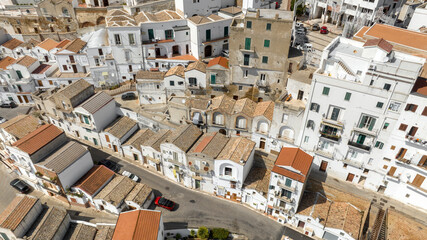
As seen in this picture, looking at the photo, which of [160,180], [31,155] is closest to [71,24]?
[31,155]

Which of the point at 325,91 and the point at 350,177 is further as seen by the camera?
the point at 350,177

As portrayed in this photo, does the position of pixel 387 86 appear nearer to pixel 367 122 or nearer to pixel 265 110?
pixel 367 122

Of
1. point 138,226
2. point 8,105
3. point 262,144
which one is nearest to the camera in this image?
point 138,226

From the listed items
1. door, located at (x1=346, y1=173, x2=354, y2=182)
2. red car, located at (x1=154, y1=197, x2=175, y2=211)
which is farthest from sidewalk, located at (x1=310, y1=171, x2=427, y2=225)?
red car, located at (x1=154, y1=197, x2=175, y2=211)

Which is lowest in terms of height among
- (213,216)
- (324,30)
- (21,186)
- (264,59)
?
(21,186)

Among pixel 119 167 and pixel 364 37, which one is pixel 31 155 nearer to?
pixel 119 167

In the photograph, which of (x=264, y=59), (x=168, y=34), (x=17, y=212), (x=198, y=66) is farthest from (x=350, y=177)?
(x=17, y=212)

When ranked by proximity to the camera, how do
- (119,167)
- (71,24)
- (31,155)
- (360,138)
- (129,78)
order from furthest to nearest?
(71,24) < (129,78) < (119,167) < (31,155) < (360,138)

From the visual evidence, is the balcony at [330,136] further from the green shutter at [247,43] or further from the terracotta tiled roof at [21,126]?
the terracotta tiled roof at [21,126]
